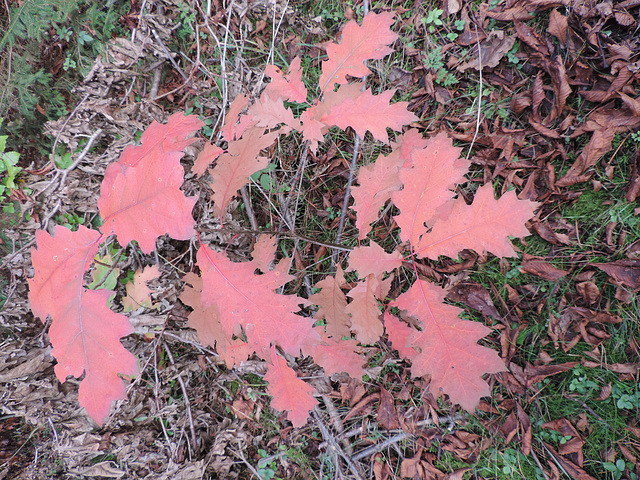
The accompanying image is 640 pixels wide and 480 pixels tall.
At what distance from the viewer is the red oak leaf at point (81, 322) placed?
1.12 m

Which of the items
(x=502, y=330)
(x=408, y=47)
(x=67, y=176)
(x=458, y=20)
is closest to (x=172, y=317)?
(x=67, y=176)

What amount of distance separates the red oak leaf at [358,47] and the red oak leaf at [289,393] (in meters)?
1.38

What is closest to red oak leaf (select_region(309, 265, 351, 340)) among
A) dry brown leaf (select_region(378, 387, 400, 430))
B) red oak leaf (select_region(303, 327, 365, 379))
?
red oak leaf (select_region(303, 327, 365, 379))

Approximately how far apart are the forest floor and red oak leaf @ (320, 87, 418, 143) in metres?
0.61

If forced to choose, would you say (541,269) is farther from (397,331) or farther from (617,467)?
(617,467)

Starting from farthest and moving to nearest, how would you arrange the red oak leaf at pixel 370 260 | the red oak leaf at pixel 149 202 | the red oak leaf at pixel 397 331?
the red oak leaf at pixel 397 331
the red oak leaf at pixel 370 260
the red oak leaf at pixel 149 202

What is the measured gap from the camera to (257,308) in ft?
4.12

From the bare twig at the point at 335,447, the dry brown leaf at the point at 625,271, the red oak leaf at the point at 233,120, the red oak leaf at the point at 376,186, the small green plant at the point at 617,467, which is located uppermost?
the red oak leaf at the point at 233,120

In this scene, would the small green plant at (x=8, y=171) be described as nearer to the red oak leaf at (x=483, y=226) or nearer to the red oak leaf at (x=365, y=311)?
the red oak leaf at (x=365, y=311)

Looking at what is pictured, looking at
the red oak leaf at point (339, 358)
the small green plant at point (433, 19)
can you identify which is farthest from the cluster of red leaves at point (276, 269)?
the small green plant at point (433, 19)

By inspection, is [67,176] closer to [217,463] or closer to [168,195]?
[168,195]

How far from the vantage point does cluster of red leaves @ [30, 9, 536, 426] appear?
1.12 m

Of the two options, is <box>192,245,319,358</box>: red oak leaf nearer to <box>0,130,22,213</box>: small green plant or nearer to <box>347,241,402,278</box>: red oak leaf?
<box>347,241,402,278</box>: red oak leaf

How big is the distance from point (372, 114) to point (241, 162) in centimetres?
62
